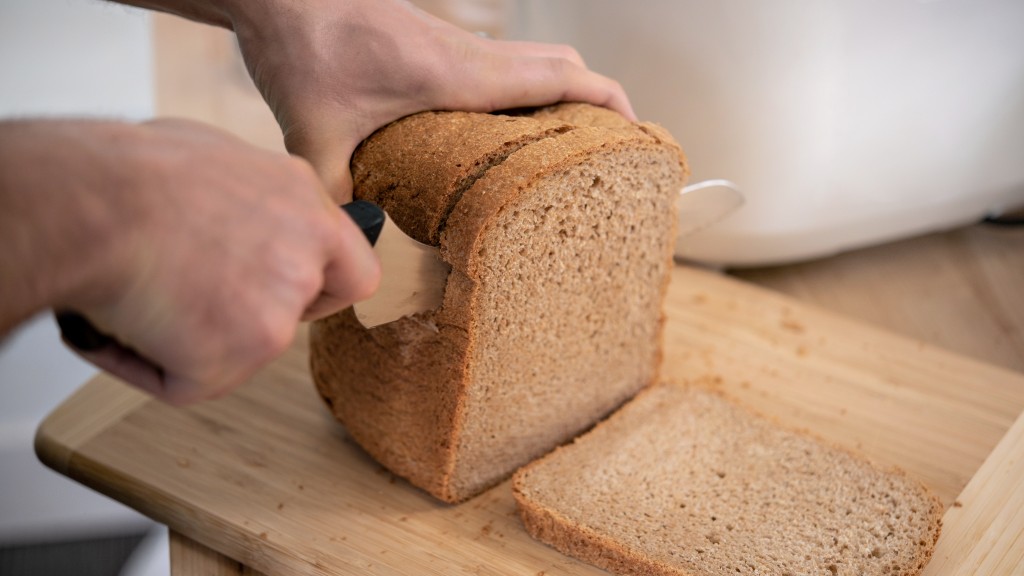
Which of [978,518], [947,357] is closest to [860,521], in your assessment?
[978,518]

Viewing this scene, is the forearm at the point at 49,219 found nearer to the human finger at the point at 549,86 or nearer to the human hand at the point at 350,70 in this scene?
the human hand at the point at 350,70

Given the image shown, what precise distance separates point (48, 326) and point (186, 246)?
8.01ft

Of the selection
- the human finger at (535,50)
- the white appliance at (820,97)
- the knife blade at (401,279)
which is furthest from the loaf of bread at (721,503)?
the human finger at (535,50)

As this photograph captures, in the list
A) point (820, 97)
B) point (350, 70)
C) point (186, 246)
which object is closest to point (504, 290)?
point (350, 70)

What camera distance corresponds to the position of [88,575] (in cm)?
329

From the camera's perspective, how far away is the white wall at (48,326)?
305cm

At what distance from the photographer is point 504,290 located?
5.33ft

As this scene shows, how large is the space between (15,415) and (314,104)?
2.03m

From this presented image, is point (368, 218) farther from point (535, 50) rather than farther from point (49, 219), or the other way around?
point (535, 50)

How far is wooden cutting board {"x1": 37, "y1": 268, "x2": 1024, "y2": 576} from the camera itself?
165 centimetres

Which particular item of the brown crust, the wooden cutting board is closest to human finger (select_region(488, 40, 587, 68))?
the brown crust

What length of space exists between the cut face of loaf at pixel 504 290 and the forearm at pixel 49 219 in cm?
67

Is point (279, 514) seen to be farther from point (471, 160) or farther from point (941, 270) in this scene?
point (941, 270)

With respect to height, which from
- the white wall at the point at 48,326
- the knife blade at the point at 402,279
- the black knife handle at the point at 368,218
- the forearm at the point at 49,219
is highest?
the forearm at the point at 49,219
